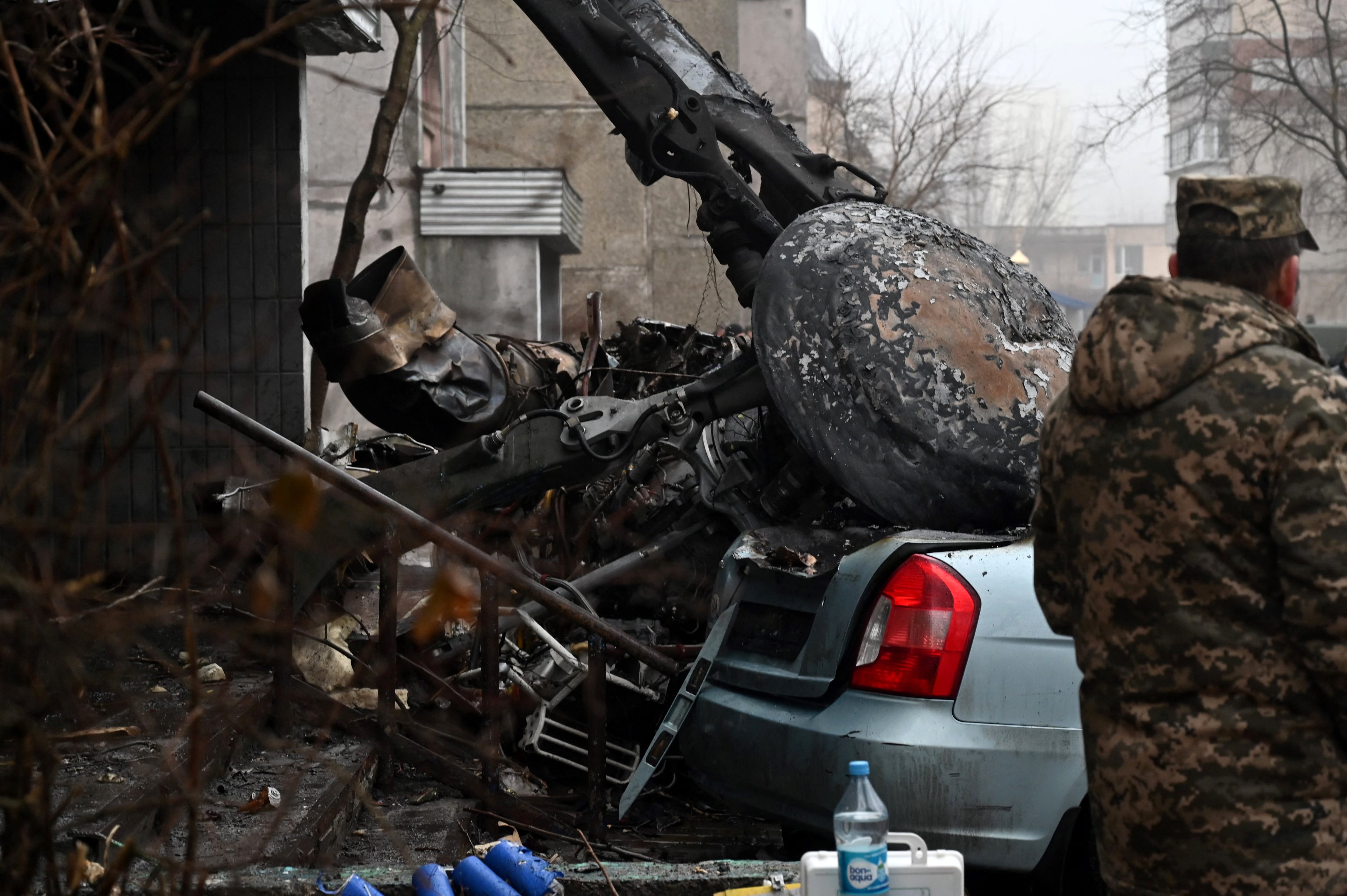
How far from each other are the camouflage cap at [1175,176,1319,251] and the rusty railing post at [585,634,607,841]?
8.44ft

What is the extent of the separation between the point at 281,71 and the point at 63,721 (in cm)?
592

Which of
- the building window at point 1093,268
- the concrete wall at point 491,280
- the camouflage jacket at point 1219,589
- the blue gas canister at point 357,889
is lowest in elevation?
the blue gas canister at point 357,889

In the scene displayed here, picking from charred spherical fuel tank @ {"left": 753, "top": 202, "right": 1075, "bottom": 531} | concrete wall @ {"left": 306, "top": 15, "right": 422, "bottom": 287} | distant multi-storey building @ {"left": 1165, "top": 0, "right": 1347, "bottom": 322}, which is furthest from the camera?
distant multi-storey building @ {"left": 1165, "top": 0, "right": 1347, "bottom": 322}

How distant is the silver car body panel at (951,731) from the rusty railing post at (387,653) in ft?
4.39

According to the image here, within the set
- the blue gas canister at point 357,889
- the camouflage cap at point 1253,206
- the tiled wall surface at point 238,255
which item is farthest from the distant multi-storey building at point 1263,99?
the blue gas canister at point 357,889

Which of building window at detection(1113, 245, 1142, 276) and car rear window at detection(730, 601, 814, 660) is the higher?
building window at detection(1113, 245, 1142, 276)

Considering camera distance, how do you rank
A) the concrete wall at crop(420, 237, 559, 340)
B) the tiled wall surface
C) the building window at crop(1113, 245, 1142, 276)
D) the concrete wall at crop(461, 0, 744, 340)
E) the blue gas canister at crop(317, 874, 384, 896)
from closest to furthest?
the blue gas canister at crop(317, 874, 384, 896) < the tiled wall surface < the concrete wall at crop(420, 237, 559, 340) < the concrete wall at crop(461, 0, 744, 340) < the building window at crop(1113, 245, 1142, 276)

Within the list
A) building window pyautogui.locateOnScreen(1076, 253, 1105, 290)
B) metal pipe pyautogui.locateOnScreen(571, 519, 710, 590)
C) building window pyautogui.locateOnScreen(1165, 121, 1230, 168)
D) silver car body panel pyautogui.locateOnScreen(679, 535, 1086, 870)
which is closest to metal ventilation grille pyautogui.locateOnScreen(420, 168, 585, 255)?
metal pipe pyautogui.locateOnScreen(571, 519, 710, 590)

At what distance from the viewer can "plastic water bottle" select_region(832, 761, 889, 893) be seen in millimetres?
2465

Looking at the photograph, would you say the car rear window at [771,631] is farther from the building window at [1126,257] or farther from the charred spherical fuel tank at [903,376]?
the building window at [1126,257]

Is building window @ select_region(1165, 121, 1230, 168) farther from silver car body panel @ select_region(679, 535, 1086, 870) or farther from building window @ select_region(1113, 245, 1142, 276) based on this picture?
building window @ select_region(1113, 245, 1142, 276)

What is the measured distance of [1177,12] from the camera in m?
23.3

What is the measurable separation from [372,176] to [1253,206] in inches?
282

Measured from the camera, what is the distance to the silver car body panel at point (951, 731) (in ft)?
10.7
